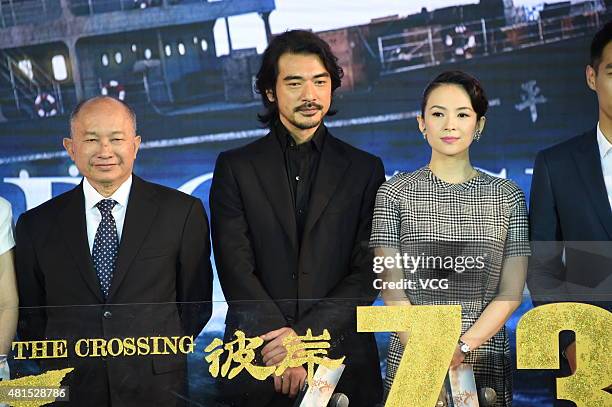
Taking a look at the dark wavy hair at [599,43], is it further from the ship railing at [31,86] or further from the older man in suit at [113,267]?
the ship railing at [31,86]

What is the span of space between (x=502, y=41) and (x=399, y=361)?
1746mm

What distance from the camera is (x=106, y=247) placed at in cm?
436

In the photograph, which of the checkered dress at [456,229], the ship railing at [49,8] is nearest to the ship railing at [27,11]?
the ship railing at [49,8]

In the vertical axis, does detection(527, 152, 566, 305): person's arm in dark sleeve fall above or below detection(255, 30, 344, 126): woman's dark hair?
below

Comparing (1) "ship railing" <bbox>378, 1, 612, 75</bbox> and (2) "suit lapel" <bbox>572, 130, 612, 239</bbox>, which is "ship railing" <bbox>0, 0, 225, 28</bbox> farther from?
(2) "suit lapel" <bbox>572, 130, 612, 239</bbox>

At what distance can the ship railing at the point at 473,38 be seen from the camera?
5.08 meters

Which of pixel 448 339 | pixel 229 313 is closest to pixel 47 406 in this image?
pixel 229 313

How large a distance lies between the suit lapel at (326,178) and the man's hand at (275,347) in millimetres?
480

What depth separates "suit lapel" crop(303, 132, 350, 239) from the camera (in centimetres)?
445

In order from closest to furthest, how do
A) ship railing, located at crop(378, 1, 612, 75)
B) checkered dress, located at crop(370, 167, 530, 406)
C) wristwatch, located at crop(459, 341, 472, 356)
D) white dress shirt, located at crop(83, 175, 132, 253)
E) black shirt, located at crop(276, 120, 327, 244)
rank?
wristwatch, located at crop(459, 341, 472, 356) → checkered dress, located at crop(370, 167, 530, 406) → white dress shirt, located at crop(83, 175, 132, 253) → black shirt, located at crop(276, 120, 327, 244) → ship railing, located at crop(378, 1, 612, 75)

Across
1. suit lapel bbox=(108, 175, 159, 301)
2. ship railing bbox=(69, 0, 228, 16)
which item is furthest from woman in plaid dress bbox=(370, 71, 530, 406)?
ship railing bbox=(69, 0, 228, 16)

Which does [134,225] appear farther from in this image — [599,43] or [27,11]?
[599,43]

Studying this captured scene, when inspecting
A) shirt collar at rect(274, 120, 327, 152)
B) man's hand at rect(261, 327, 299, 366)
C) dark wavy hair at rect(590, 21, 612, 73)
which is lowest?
man's hand at rect(261, 327, 299, 366)

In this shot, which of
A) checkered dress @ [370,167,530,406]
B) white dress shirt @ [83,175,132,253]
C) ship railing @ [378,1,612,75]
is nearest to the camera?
checkered dress @ [370,167,530,406]
